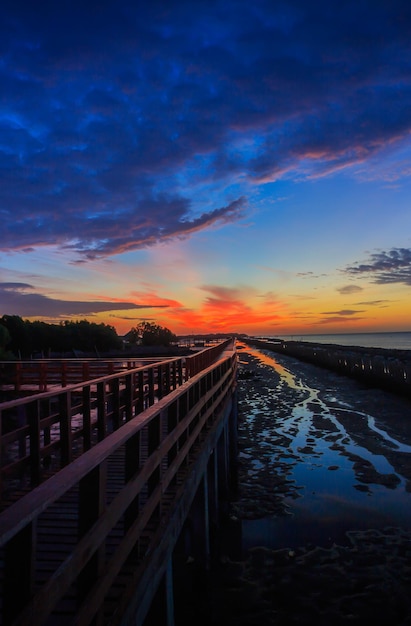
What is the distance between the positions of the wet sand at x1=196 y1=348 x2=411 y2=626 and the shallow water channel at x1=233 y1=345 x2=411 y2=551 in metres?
0.03

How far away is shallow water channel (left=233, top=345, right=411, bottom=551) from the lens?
340 inches

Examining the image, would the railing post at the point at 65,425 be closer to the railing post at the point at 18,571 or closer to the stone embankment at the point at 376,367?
the railing post at the point at 18,571

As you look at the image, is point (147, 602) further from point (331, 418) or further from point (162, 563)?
point (331, 418)

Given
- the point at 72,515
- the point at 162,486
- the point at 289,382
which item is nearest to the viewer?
the point at 162,486

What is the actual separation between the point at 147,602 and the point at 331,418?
56.1 ft

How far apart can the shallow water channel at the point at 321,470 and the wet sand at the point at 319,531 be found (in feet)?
0.09

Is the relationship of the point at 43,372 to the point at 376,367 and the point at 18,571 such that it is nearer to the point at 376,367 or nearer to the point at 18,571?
the point at 18,571

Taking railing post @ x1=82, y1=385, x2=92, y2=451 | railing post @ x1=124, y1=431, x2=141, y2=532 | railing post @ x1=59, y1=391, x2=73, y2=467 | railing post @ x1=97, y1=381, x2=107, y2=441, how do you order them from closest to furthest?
railing post @ x1=124, y1=431, x2=141, y2=532 → railing post @ x1=59, y1=391, x2=73, y2=467 → railing post @ x1=82, y1=385, x2=92, y2=451 → railing post @ x1=97, y1=381, x2=107, y2=441

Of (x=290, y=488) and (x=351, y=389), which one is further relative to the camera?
(x=351, y=389)

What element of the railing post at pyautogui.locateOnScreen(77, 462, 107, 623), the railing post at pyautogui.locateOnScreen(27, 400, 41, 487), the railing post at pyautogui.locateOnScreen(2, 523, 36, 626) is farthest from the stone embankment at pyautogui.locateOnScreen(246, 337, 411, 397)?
the railing post at pyautogui.locateOnScreen(2, 523, 36, 626)

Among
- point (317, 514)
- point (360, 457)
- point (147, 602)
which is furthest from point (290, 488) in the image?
point (147, 602)

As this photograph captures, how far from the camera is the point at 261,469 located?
12.5 m

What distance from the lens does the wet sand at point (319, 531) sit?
6.12m

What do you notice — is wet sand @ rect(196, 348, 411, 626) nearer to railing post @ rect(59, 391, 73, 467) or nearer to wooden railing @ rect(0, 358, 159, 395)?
railing post @ rect(59, 391, 73, 467)
